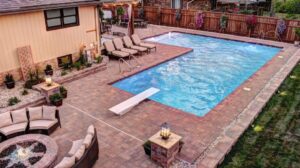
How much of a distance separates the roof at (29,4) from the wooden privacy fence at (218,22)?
1399 cm

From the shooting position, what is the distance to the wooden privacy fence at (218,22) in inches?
852

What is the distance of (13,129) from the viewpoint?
9039mm

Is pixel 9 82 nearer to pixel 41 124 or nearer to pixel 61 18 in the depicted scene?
pixel 61 18

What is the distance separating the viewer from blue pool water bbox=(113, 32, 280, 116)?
13719 millimetres

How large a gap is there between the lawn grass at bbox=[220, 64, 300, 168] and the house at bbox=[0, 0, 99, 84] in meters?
10.4

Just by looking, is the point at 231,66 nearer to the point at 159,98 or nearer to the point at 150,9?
the point at 159,98

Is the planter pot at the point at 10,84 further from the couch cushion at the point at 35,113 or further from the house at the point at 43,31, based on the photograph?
the couch cushion at the point at 35,113

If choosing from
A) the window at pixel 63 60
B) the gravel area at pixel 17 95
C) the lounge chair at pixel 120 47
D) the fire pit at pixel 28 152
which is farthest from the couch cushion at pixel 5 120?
the lounge chair at pixel 120 47

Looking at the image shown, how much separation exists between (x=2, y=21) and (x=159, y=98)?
8.10 meters

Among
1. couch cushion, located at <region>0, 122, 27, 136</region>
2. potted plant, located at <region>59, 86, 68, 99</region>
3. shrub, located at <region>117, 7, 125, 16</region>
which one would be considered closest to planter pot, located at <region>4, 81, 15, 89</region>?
potted plant, located at <region>59, 86, 68, 99</region>

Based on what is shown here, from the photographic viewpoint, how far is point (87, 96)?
12.6 m

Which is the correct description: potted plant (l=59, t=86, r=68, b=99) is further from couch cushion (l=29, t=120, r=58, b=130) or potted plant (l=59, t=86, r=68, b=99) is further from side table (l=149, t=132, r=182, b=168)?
A: side table (l=149, t=132, r=182, b=168)

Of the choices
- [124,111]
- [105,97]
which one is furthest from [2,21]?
[124,111]

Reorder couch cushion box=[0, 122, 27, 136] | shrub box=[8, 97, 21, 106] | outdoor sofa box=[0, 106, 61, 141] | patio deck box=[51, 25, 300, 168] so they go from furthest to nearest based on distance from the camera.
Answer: shrub box=[8, 97, 21, 106] → outdoor sofa box=[0, 106, 61, 141] → couch cushion box=[0, 122, 27, 136] → patio deck box=[51, 25, 300, 168]
